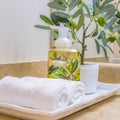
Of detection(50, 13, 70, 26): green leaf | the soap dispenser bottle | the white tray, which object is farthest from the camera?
detection(50, 13, 70, 26): green leaf

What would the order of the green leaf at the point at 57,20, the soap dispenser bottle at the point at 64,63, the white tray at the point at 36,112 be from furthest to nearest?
the green leaf at the point at 57,20
the soap dispenser bottle at the point at 64,63
the white tray at the point at 36,112

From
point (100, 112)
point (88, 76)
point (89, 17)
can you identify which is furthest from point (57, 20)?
point (100, 112)

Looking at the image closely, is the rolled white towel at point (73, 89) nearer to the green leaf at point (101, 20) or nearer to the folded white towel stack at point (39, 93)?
the folded white towel stack at point (39, 93)

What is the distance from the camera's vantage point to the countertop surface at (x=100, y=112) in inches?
22.1

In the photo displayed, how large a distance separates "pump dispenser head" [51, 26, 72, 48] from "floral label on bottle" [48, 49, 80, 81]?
2 cm

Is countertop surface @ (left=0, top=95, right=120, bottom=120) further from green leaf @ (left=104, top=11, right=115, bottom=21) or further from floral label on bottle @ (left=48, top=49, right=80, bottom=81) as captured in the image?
green leaf @ (left=104, top=11, right=115, bottom=21)

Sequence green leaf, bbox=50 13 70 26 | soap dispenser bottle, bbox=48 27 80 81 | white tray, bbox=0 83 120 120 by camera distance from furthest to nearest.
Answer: green leaf, bbox=50 13 70 26 → soap dispenser bottle, bbox=48 27 80 81 → white tray, bbox=0 83 120 120

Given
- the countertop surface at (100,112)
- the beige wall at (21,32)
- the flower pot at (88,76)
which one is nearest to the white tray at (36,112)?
the countertop surface at (100,112)

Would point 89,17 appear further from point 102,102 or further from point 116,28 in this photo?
point 102,102

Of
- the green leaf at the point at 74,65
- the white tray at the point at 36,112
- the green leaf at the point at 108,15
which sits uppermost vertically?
the green leaf at the point at 108,15

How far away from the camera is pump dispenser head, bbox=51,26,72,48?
0.72 meters

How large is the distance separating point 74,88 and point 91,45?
1.81 feet

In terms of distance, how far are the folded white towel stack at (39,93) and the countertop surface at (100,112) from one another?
0.04 meters

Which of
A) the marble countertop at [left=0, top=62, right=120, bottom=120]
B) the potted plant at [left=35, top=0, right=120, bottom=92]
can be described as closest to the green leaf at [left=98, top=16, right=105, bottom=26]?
the potted plant at [left=35, top=0, right=120, bottom=92]
